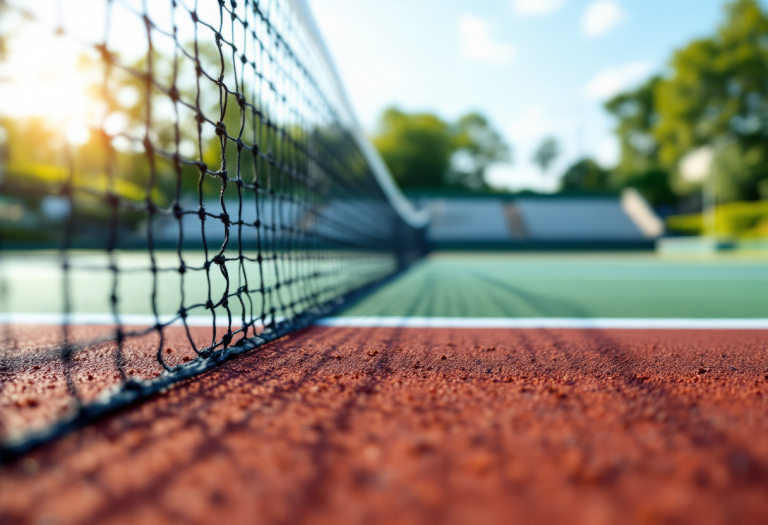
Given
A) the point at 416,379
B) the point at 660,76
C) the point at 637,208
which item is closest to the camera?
the point at 416,379

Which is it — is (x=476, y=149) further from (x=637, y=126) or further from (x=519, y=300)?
(x=519, y=300)

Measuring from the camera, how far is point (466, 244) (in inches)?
760

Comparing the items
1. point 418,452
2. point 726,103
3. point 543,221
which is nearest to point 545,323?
point 418,452

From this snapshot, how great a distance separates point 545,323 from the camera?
2.48 metres

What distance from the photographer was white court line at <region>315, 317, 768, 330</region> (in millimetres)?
2383

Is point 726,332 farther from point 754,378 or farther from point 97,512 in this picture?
point 97,512

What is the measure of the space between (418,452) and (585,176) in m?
46.9

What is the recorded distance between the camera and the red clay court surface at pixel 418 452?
0.70 metres

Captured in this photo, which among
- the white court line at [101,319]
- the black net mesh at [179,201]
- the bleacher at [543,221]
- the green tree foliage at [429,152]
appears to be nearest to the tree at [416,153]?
the green tree foliage at [429,152]

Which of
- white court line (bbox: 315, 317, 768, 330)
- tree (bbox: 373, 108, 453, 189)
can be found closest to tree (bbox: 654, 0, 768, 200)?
tree (bbox: 373, 108, 453, 189)

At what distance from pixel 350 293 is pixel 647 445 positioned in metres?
2.84

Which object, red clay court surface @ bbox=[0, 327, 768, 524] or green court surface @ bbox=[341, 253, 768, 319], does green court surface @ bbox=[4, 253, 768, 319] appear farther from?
red clay court surface @ bbox=[0, 327, 768, 524]

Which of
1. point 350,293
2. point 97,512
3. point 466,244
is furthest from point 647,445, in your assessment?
point 466,244

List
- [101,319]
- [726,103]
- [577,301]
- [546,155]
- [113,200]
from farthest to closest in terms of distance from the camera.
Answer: [546,155]
[726,103]
[577,301]
[101,319]
[113,200]
